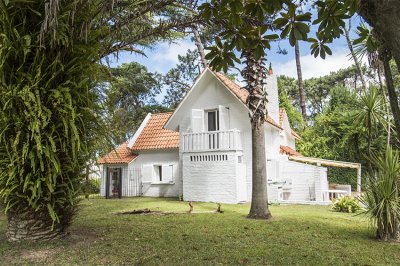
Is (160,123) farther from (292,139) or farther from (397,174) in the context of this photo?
(397,174)

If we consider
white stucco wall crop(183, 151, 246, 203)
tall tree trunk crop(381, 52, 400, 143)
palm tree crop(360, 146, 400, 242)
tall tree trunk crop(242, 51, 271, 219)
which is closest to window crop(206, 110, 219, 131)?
white stucco wall crop(183, 151, 246, 203)

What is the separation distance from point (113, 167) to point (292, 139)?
13478mm

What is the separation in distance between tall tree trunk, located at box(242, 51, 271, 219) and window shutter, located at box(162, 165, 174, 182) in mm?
10273

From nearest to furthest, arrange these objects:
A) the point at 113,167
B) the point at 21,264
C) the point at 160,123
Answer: the point at 21,264 < the point at 113,167 < the point at 160,123

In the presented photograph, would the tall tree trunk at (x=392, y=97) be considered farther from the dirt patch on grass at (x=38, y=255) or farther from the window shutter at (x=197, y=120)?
the window shutter at (x=197, y=120)

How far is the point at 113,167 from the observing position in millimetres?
22703

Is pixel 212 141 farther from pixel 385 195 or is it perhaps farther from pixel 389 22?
pixel 389 22

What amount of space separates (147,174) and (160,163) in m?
1.13

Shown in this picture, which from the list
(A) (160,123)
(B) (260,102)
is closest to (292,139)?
(A) (160,123)

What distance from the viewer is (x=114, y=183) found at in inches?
894

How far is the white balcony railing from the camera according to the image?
56.3ft

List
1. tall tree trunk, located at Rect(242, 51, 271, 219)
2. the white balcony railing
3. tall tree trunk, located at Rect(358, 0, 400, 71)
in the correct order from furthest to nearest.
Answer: the white balcony railing < tall tree trunk, located at Rect(242, 51, 271, 219) < tall tree trunk, located at Rect(358, 0, 400, 71)

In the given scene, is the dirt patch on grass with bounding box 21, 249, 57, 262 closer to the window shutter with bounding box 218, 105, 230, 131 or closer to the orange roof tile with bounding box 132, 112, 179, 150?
the window shutter with bounding box 218, 105, 230, 131

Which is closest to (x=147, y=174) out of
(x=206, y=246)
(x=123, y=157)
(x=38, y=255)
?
(x=123, y=157)
